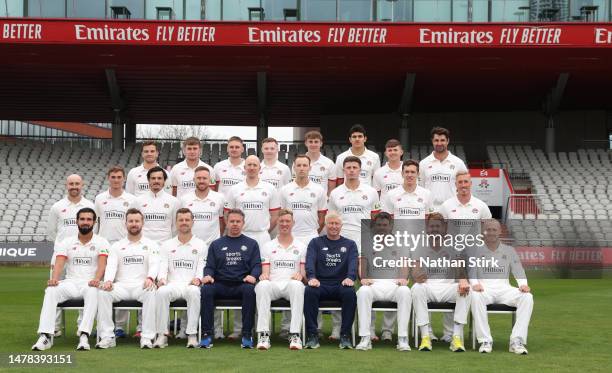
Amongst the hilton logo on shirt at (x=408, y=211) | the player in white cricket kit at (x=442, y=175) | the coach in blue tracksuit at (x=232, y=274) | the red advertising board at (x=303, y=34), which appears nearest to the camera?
the coach in blue tracksuit at (x=232, y=274)

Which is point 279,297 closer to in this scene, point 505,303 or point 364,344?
point 364,344

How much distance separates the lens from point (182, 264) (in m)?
9.34

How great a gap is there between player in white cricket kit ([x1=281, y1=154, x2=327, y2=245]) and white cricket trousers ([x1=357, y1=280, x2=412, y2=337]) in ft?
4.83

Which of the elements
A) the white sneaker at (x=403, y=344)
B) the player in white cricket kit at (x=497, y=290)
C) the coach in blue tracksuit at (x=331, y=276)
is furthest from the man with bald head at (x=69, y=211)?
the player in white cricket kit at (x=497, y=290)

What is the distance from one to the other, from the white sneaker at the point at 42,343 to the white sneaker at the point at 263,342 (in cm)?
216

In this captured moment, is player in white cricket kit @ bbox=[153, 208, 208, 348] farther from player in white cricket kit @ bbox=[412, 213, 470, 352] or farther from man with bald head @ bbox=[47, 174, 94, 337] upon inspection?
player in white cricket kit @ bbox=[412, 213, 470, 352]

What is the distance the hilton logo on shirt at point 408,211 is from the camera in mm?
9891

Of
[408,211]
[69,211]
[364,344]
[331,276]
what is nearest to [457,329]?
[364,344]

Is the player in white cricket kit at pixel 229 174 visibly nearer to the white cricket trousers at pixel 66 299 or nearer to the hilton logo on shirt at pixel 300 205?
the hilton logo on shirt at pixel 300 205

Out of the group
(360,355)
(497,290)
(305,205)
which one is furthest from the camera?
(305,205)

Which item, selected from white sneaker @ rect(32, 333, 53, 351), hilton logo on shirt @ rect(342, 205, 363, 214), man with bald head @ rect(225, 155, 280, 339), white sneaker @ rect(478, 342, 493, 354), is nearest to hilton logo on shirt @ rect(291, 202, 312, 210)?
man with bald head @ rect(225, 155, 280, 339)

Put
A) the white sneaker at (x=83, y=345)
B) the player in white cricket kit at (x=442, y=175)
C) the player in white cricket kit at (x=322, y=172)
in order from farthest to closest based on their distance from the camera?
the player in white cricket kit at (x=322, y=172) → the player in white cricket kit at (x=442, y=175) → the white sneaker at (x=83, y=345)

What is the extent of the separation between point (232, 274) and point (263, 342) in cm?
85

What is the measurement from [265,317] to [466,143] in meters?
25.5
